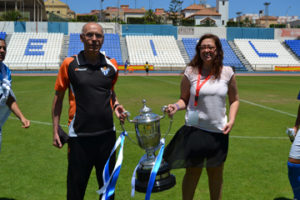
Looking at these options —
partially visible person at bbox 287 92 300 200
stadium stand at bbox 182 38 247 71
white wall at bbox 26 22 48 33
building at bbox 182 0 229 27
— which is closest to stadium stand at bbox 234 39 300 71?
stadium stand at bbox 182 38 247 71

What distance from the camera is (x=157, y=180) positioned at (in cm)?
251

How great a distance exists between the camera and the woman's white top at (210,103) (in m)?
3.00

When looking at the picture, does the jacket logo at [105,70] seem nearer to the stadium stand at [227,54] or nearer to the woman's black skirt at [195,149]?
the woman's black skirt at [195,149]

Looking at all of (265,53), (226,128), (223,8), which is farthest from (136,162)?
(223,8)

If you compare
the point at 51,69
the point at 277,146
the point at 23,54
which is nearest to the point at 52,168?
the point at 277,146

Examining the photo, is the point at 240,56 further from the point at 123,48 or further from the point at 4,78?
the point at 4,78

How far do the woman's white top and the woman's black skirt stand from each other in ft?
0.26

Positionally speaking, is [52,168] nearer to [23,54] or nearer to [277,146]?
[277,146]

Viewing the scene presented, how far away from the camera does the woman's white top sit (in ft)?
9.86

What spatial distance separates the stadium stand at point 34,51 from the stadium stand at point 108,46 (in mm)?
1660

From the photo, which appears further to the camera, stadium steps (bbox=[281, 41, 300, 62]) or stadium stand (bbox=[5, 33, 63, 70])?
stadium steps (bbox=[281, 41, 300, 62])

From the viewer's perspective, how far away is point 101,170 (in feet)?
9.89

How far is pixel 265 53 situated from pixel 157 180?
4753 centimetres

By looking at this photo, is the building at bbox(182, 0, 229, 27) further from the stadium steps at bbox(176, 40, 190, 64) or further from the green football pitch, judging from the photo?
the green football pitch
